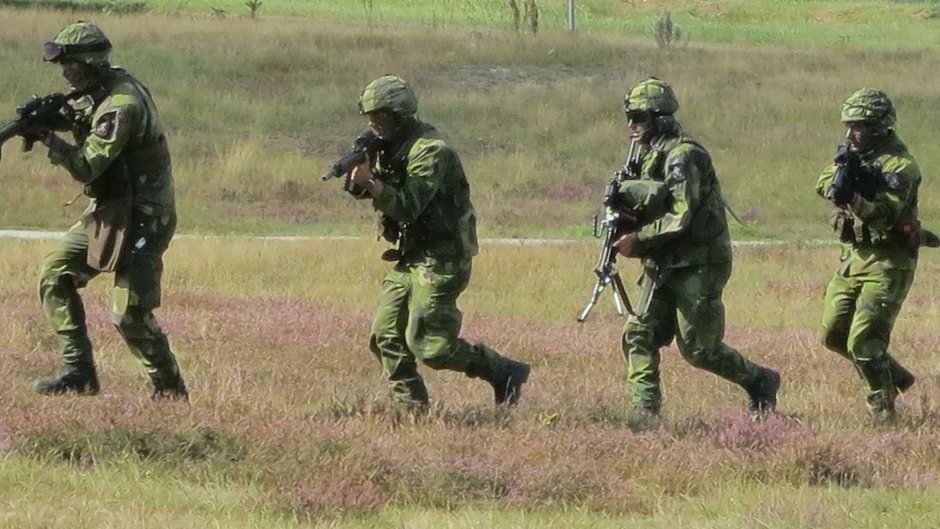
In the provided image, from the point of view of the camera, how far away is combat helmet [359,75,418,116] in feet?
26.0

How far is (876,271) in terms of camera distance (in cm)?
863

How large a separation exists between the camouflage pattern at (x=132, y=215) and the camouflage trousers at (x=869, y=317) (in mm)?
3533

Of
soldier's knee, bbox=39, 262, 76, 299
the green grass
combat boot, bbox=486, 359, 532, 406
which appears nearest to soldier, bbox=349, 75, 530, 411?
combat boot, bbox=486, 359, 532, 406

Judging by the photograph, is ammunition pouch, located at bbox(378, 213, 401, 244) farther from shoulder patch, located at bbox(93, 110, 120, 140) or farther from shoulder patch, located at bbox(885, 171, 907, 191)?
shoulder patch, located at bbox(885, 171, 907, 191)

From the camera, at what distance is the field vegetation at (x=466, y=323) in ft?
22.1

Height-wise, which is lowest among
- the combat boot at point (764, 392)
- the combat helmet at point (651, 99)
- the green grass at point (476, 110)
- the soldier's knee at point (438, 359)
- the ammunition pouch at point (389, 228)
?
the green grass at point (476, 110)

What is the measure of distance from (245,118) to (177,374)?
72.9 feet

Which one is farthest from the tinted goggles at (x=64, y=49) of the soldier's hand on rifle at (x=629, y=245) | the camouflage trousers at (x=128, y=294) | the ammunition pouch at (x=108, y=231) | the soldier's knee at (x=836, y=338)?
the soldier's knee at (x=836, y=338)

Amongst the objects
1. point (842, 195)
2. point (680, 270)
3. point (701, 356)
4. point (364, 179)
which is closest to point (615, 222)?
point (680, 270)

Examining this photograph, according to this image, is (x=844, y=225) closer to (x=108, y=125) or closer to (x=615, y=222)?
(x=615, y=222)

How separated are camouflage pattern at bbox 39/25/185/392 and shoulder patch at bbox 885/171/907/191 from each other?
361 cm

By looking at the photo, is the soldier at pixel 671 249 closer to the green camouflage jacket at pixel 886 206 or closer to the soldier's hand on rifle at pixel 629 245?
the soldier's hand on rifle at pixel 629 245

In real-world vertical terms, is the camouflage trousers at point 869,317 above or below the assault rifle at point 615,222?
below

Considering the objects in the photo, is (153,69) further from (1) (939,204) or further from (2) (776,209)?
(1) (939,204)
